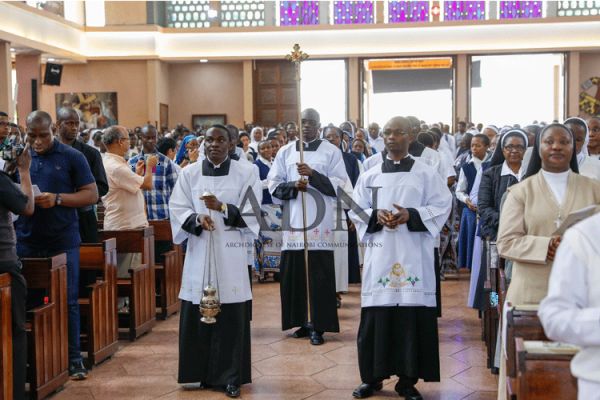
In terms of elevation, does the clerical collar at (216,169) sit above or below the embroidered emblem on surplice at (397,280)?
above

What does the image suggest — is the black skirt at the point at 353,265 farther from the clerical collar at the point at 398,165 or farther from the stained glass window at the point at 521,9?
the stained glass window at the point at 521,9

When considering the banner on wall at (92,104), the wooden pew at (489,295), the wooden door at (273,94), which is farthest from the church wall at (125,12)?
the wooden pew at (489,295)

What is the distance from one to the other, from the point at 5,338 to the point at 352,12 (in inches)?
773

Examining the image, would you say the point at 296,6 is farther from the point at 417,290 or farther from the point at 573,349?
the point at 573,349

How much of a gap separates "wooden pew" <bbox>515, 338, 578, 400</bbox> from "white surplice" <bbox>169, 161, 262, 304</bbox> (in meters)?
2.66

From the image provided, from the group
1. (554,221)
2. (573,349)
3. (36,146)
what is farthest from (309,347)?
(573,349)

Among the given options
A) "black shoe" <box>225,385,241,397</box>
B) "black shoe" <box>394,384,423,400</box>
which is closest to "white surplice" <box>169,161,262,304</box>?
"black shoe" <box>225,385,241,397</box>

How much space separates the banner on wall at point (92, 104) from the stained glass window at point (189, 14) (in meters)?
2.75

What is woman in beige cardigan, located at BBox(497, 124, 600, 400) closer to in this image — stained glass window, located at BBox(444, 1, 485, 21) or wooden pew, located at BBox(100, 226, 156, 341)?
wooden pew, located at BBox(100, 226, 156, 341)

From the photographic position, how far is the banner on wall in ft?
75.8

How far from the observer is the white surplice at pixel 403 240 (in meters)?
5.14

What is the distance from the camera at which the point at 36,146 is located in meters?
5.57

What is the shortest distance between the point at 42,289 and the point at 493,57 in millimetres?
20224

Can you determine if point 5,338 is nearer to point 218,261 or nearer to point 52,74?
point 218,261
